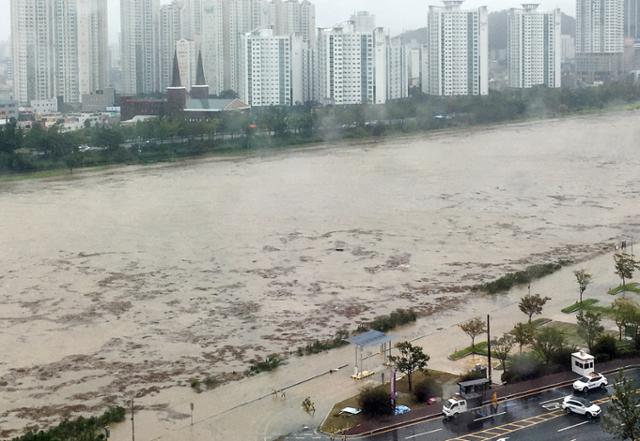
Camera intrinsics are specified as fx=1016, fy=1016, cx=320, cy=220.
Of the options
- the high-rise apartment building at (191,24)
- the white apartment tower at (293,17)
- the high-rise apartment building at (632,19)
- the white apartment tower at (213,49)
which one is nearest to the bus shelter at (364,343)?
the white apartment tower at (213,49)

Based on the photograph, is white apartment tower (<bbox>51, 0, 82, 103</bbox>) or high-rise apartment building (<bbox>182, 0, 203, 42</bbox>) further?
high-rise apartment building (<bbox>182, 0, 203, 42</bbox>)

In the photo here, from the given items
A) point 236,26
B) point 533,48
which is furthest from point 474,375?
point 533,48

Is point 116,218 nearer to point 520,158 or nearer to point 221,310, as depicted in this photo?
point 221,310

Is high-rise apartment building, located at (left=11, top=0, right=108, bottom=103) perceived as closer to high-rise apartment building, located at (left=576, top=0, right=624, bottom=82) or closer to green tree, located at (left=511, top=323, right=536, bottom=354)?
high-rise apartment building, located at (left=576, top=0, right=624, bottom=82)

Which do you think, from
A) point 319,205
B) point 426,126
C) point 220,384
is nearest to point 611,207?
point 319,205

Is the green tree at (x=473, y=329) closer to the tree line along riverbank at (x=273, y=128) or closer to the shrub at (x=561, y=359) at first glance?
the shrub at (x=561, y=359)

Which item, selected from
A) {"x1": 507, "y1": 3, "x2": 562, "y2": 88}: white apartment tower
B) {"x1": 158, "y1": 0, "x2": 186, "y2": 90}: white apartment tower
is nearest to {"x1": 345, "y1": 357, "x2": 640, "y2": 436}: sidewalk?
{"x1": 158, "y1": 0, "x2": 186, "y2": 90}: white apartment tower

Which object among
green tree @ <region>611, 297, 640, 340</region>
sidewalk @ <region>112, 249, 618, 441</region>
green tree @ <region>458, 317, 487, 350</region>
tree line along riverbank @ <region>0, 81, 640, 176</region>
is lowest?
sidewalk @ <region>112, 249, 618, 441</region>
